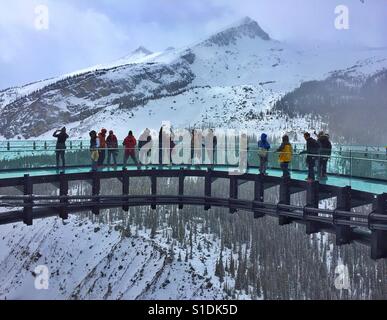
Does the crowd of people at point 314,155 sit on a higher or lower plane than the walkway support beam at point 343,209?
higher

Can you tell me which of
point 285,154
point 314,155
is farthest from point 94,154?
point 314,155

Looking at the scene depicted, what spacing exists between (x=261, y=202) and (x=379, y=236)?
6244 mm

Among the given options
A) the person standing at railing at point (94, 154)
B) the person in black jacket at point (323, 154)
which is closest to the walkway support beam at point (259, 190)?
the person in black jacket at point (323, 154)

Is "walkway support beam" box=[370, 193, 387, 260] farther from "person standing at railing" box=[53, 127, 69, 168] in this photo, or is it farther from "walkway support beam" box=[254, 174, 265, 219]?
"person standing at railing" box=[53, 127, 69, 168]

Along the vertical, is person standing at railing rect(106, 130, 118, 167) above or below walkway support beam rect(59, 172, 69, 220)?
above

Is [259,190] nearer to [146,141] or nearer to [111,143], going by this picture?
[146,141]

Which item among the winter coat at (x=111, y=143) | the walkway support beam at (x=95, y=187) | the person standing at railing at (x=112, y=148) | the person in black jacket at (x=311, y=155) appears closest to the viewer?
the person in black jacket at (x=311, y=155)

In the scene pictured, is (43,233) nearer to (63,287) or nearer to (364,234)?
(63,287)

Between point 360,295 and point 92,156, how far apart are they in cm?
7031

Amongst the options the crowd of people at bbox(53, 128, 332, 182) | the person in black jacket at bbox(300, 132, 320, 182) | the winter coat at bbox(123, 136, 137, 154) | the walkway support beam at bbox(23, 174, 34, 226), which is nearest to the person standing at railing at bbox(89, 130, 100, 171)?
the crowd of people at bbox(53, 128, 332, 182)

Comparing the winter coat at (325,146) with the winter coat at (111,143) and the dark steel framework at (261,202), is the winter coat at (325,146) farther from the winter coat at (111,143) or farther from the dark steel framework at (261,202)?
the winter coat at (111,143)

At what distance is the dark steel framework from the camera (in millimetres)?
16250

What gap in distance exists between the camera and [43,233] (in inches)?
3829

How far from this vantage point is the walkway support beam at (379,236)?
15.8 metres
